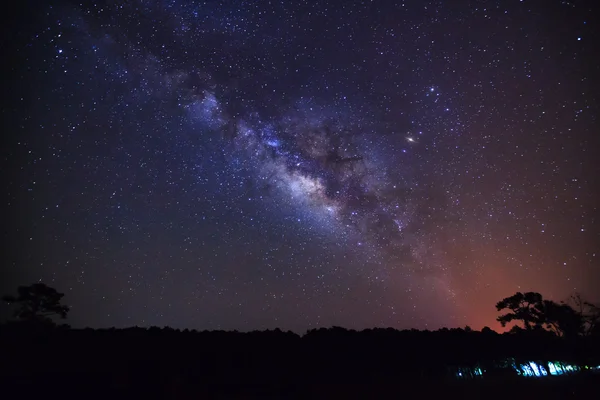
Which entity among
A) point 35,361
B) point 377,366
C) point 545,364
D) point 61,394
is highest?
point 545,364

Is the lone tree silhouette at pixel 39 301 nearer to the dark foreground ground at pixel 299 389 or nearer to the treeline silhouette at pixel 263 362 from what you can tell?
the treeline silhouette at pixel 263 362

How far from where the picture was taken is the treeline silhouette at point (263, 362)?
984 cm

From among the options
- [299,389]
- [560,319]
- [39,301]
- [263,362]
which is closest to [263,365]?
[263,362]

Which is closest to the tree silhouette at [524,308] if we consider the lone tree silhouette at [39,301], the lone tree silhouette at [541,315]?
the lone tree silhouette at [541,315]

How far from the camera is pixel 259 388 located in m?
12.2

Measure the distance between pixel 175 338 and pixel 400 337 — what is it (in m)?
10.9

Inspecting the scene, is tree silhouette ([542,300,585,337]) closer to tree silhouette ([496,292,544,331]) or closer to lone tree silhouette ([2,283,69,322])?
tree silhouette ([496,292,544,331])

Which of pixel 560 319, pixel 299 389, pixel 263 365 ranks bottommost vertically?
pixel 299 389

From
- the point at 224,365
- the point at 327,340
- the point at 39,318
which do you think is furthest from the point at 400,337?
the point at 39,318

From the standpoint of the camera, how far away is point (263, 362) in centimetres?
1299

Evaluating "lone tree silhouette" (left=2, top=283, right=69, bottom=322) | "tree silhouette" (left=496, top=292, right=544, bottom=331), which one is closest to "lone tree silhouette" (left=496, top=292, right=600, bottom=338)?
"tree silhouette" (left=496, top=292, right=544, bottom=331)

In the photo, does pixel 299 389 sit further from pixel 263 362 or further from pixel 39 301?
pixel 39 301

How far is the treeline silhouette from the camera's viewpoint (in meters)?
9.84

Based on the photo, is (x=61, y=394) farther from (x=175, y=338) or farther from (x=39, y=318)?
(x=39, y=318)
